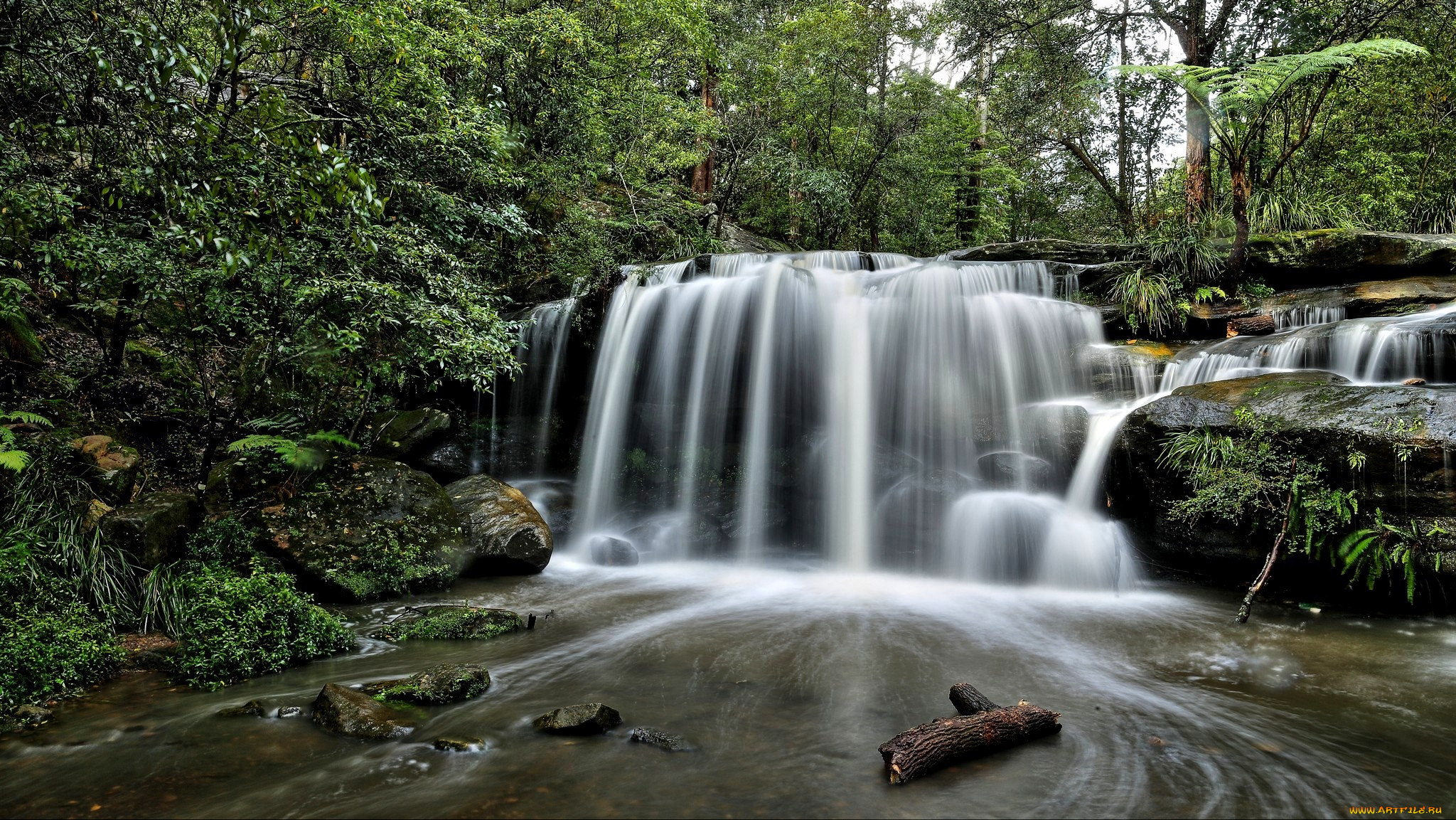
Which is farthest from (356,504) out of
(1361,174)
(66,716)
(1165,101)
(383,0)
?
(1361,174)

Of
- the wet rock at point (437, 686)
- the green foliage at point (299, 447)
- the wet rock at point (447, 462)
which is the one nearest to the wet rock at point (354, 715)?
the wet rock at point (437, 686)

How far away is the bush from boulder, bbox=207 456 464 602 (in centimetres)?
122

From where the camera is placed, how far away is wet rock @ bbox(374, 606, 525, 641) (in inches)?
228

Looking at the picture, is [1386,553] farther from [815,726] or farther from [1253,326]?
[815,726]

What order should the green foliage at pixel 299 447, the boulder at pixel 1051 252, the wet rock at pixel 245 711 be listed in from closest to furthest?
the wet rock at pixel 245 711
the green foliage at pixel 299 447
the boulder at pixel 1051 252

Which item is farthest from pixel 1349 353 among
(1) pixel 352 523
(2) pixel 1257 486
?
(1) pixel 352 523

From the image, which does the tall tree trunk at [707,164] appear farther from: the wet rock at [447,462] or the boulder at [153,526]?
the boulder at [153,526]

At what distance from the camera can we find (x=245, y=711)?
4090 mm

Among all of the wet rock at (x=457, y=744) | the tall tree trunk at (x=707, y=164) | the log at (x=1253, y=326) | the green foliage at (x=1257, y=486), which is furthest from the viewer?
the tall tree trunk at (x=707, y=164)

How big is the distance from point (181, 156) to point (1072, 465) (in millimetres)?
9436

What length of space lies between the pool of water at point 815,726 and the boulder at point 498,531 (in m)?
1.33

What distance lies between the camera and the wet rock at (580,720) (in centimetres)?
391

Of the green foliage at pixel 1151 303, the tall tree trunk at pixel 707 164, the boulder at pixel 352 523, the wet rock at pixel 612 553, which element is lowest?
the wet rock at pixel 612 553

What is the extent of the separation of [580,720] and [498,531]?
473cm
